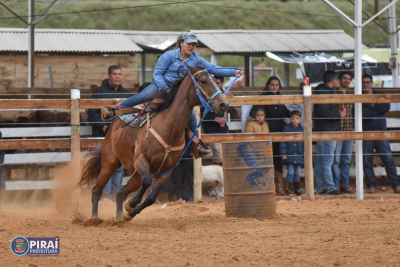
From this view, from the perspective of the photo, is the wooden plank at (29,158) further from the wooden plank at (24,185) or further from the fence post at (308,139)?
the fence post at (308,139)

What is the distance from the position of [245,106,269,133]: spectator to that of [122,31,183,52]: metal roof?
8755 millimetres

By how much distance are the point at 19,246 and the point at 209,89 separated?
109 inches

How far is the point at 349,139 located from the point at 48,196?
18.7 feet

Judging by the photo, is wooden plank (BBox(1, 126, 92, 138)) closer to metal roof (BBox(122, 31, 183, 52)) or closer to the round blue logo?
the round blue logo

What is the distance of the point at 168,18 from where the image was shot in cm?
3859

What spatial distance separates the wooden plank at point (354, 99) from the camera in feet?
33.2

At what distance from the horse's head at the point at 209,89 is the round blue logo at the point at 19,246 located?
2541 mm

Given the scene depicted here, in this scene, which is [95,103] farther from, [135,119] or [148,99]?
[135,119]

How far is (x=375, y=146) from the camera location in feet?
37.0

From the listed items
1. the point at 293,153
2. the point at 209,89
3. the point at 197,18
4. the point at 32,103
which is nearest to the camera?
the point at 209,89

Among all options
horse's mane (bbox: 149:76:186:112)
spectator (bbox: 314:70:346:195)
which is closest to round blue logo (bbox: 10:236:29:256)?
horse's mane (bbox: 149:76:186:112)

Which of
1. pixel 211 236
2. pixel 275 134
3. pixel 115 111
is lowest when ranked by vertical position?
pixel 211 236

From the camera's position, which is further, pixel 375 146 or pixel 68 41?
pixel 68 41

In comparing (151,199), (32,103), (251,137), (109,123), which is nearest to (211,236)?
(151,199)
